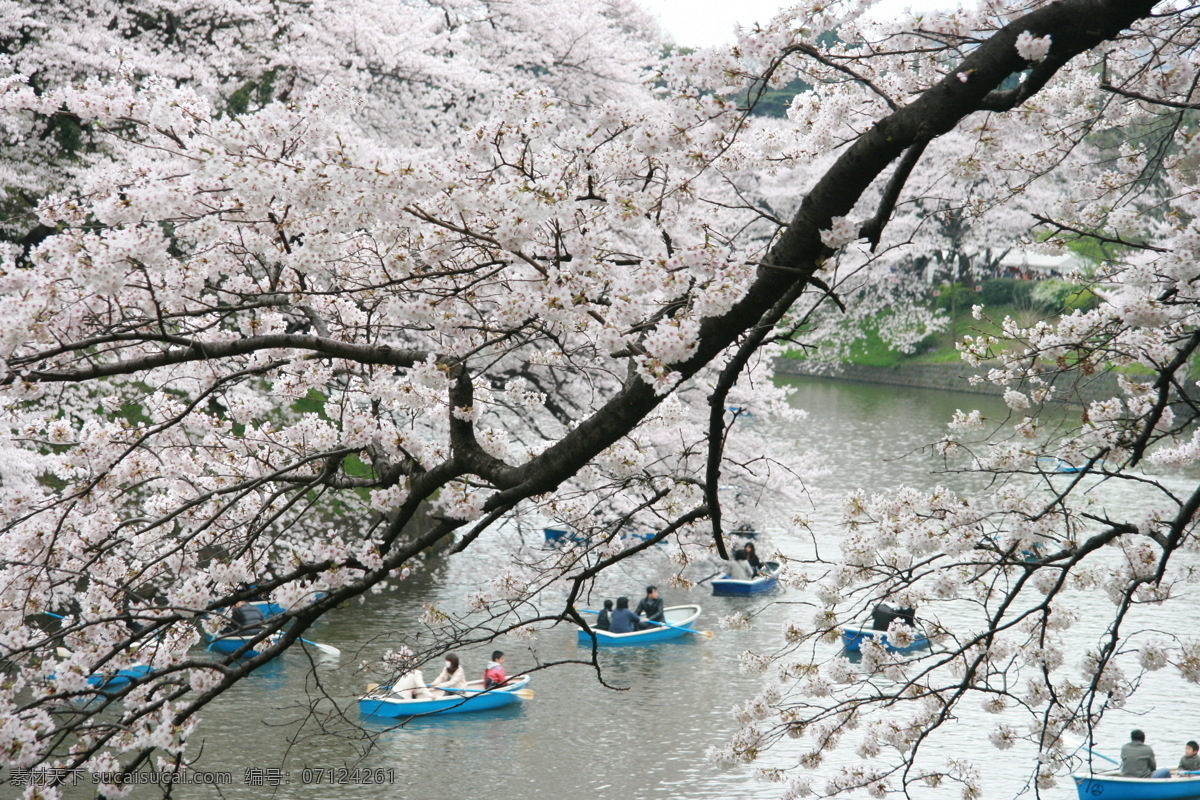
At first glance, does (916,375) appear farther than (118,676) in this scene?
Yes

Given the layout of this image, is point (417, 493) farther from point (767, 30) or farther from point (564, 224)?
point (767, 30)

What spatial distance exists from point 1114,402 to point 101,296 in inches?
171

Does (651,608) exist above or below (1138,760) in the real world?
above

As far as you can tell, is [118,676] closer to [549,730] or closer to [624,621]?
[549,730]

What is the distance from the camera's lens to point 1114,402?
16.1 feet

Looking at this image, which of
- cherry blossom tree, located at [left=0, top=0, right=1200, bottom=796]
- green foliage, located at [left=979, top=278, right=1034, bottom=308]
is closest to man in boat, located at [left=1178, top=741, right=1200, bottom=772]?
cherry blossom tree, located at [left=0, top=0, right=1200, bottom=796]

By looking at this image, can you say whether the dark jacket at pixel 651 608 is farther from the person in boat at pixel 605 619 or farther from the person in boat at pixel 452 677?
the person in boat at pixel 452 677

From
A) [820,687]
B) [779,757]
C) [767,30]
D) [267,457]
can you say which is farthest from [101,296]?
[779,757]

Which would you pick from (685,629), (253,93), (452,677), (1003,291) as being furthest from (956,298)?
(452,677)

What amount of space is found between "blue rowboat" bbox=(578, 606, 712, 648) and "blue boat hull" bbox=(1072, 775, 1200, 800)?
5.70 m

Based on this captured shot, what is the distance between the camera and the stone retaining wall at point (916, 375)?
107ft

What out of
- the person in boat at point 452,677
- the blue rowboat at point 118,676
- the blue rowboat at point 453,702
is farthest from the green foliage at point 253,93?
the blue rowboat at point 453,702

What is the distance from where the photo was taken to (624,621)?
13797 millimetres

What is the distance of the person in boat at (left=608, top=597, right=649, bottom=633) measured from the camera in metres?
13.8
